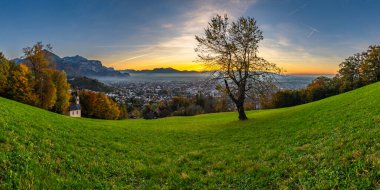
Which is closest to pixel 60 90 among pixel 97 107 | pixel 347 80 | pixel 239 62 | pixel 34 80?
pixel 34 80

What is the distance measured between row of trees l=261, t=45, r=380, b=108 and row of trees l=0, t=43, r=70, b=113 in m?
64.1

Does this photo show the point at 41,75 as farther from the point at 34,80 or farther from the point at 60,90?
the point at 60,90

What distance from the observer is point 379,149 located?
9.88 meters

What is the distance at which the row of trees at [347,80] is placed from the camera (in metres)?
88.1

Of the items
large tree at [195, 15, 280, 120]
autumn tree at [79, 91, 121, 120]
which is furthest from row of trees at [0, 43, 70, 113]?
large tree at [195, 15, 280, 120]

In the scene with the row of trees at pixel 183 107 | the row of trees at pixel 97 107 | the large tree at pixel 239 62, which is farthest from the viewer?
the row of trees at pixel 183 107

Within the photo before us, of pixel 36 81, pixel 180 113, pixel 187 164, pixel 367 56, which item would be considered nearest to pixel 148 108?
pixel 180 113

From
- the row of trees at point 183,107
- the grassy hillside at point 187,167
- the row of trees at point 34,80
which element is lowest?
the row of trees at point 183,107

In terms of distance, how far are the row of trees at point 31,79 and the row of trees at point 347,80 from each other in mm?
64069

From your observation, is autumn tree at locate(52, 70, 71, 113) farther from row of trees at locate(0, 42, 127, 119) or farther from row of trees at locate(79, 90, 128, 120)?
row of trees at locate(79, 90, 128, 120)

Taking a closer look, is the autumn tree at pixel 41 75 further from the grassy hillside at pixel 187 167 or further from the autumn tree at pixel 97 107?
the grassy hillside at pixel 187 167

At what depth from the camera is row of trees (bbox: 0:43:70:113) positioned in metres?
71.1

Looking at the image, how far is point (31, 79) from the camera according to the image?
7550 centimetres

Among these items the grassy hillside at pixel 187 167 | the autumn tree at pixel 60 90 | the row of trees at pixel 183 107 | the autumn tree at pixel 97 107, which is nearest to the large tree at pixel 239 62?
the grassy hillside at pixel 187 167
